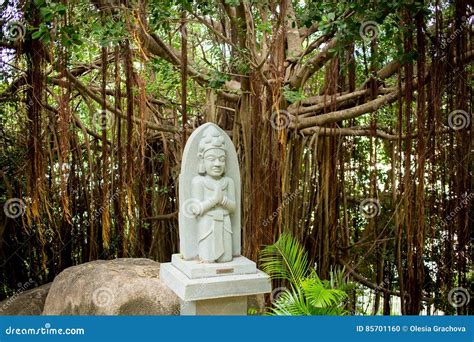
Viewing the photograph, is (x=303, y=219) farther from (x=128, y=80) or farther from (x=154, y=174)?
(x=128, y=80)

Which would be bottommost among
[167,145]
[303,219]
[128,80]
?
[303,219]

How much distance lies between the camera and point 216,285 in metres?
3.15

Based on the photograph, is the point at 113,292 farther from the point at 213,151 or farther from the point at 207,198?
the point at 213,151

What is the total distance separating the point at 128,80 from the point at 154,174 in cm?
194

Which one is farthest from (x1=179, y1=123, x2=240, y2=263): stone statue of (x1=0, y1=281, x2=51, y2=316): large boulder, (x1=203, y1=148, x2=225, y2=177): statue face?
(x1=0, y1=281, x2=51, y2=316): large boulder

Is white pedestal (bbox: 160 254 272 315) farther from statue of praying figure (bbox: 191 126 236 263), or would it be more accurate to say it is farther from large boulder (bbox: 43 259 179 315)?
large boulder (bbox: 43 259 179 315)

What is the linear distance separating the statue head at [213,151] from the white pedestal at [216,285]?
1.86 ft

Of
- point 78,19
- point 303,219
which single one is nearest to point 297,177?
point 303,219

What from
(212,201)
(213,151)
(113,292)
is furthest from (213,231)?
(113,292)

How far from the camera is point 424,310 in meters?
5.78

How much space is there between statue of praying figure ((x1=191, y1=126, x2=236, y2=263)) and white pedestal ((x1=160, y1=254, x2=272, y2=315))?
0.09 metres

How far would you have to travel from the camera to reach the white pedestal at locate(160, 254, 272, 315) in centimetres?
312

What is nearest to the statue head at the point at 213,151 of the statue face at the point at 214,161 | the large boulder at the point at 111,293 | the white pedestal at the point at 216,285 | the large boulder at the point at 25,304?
the statue face at the point at 214,161

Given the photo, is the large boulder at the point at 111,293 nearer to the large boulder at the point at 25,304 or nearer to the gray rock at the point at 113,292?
the gray rock at the point at 113,292
